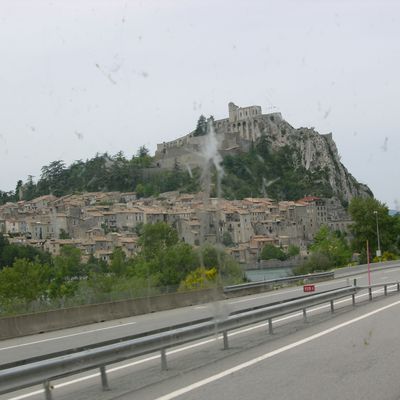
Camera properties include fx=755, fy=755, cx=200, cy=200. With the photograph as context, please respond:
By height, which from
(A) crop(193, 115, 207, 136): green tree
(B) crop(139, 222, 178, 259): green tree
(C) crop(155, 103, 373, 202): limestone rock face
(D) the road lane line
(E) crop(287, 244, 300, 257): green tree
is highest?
(C) crop(155, 103, 373, 202): limestone rock face

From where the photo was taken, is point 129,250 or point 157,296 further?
point 129,250

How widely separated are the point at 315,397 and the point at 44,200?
601 feet

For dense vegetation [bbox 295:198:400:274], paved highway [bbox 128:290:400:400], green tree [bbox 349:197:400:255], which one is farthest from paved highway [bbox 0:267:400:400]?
green tree [bbox 349:197:400:255]

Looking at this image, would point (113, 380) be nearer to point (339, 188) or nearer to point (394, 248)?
point (394, 248)

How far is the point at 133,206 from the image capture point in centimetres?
17500

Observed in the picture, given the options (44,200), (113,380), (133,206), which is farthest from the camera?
(44,200)

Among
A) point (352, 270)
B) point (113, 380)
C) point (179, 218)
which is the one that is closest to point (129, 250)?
point (179, 218)

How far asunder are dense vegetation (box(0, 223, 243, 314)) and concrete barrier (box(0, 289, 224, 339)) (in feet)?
2.69

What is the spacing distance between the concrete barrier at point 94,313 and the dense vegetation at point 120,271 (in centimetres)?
82

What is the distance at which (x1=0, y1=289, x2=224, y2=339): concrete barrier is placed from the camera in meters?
21.5

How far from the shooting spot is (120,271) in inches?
3853

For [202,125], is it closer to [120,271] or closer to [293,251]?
[120,271]

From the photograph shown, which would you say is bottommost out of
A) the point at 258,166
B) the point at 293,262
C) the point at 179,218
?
the point at 293,262

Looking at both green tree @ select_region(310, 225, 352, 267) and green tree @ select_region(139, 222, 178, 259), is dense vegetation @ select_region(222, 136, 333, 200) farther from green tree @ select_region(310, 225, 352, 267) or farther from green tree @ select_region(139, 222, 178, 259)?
green tree @ select_region(139, 222, 178, 259)
